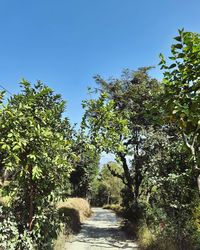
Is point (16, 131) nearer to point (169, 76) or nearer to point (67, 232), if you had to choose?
point (169, 76)

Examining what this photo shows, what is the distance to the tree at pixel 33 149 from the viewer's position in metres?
4.73

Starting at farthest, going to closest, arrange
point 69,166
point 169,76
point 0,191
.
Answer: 1. point 69,166
2. point 0,191
3. point 169,76

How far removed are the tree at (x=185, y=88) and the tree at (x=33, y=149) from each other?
271 cm

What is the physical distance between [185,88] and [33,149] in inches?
126

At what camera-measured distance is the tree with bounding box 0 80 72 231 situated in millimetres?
4734

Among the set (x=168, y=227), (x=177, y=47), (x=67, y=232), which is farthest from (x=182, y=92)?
(x=67, y=232)

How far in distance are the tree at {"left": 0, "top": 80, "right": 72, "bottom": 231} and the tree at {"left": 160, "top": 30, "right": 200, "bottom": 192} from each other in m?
2.71

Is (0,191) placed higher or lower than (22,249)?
higher

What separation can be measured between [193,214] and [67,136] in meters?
4.51

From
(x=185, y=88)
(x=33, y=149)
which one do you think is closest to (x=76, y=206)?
(x=33, y=149)

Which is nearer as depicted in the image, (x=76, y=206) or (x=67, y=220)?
(x=67, y=220)

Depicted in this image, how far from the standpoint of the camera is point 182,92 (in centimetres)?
264

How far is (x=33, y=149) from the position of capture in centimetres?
504

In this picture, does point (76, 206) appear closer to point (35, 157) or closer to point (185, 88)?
point (35, 157)
